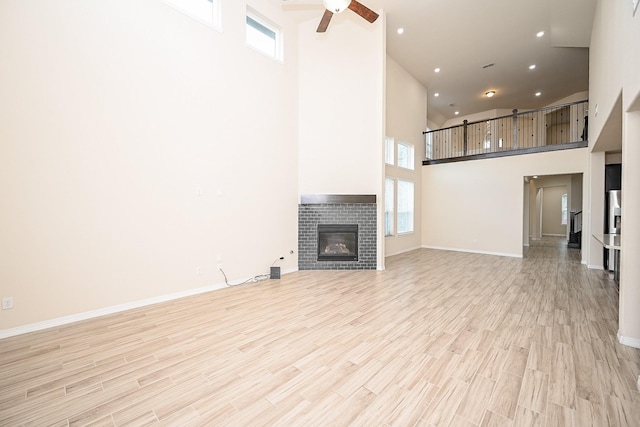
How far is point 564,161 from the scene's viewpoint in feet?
21.8

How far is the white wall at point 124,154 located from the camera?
2771 millimetres

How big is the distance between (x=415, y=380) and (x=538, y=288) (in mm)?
3732

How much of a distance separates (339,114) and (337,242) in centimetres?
270

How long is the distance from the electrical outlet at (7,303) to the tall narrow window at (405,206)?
24.6 ft

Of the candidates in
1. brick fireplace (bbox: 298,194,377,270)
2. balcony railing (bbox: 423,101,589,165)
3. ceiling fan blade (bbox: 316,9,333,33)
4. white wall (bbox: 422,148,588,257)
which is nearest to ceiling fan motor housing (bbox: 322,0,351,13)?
ceiling fan blade (bbox: 316,9,333,33)

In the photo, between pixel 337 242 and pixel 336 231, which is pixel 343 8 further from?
pixel 337 242

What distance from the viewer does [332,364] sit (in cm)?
221

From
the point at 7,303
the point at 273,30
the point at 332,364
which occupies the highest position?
the point at 273,30

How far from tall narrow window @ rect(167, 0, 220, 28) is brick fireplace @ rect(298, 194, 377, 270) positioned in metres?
3.41

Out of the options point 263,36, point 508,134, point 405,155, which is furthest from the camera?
point 508,134

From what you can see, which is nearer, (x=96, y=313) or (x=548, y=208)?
(x=96, y=313)

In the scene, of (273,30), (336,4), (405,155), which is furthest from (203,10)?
(405,155)

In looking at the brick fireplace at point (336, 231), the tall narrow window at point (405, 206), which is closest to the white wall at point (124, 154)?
the brick fireplace at point (336, 231)

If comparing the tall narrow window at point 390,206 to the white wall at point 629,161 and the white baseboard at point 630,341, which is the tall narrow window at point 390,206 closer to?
the white wall at point 629,161
